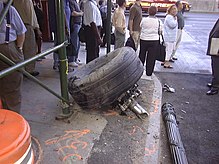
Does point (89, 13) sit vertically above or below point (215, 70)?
above

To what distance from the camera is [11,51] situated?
8.18 ft

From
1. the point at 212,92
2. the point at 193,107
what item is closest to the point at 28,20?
the point at 193,107

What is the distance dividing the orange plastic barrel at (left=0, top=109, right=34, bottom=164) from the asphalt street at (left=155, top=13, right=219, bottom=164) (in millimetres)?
1967

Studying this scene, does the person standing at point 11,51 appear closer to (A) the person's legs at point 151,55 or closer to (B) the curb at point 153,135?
(B) the curb at point 153,135

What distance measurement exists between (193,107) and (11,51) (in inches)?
128

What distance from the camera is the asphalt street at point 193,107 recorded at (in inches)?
122

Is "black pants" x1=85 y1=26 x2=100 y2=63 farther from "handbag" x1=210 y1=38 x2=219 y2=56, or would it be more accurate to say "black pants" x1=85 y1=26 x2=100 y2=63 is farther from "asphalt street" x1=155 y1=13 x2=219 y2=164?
"handbag" x1=210 y1=38 x2=219 y2=56

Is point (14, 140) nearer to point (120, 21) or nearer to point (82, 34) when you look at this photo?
point (82, 34)

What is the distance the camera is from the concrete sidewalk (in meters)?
2.30

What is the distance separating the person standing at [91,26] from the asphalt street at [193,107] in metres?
1.72

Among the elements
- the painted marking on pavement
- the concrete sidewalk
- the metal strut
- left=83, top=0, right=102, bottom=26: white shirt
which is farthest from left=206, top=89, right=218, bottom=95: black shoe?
the painted marking on pavement

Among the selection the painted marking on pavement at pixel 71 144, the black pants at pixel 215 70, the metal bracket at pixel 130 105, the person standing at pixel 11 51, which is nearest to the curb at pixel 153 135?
→ the metal bracket at pixel 130 105

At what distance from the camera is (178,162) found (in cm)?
256

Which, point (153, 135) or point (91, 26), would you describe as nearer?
point (153, 135)
